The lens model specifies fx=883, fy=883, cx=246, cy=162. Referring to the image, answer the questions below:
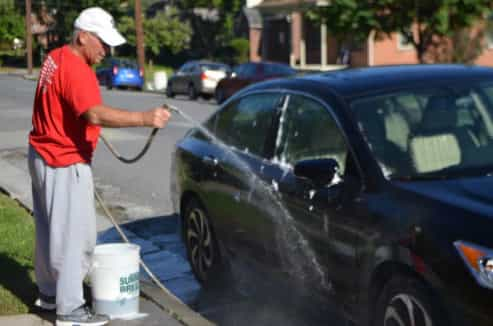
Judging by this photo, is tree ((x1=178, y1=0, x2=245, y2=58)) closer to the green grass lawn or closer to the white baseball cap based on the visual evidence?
the green grass lawn

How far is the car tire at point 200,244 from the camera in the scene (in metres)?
6.27

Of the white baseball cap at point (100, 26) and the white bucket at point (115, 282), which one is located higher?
the white baseball cap at point (100, 26)

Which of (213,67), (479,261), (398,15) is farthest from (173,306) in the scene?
(213,67)

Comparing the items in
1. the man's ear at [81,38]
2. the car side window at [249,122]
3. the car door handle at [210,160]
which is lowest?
the car door handle at [210,160]

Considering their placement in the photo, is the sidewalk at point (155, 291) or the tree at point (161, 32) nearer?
the sidewalk at point (155, 291)

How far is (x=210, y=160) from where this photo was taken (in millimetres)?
6297

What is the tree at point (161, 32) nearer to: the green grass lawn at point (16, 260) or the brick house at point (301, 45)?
the brick house at point (301, 45)

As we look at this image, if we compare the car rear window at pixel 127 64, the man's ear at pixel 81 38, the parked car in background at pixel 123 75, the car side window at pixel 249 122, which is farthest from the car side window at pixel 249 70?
the man's ear at pixel 81 38

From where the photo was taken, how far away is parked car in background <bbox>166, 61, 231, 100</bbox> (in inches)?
1233

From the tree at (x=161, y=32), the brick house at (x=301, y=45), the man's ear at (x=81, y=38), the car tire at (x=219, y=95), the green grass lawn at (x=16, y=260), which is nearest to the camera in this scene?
the man's ear at (x=81, y=38)

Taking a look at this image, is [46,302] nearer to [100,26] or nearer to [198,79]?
[100,26]

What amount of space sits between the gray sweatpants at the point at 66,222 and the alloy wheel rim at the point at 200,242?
118 centimetres

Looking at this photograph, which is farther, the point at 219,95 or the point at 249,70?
the point at 219,95

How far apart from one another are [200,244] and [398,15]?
18.9m
